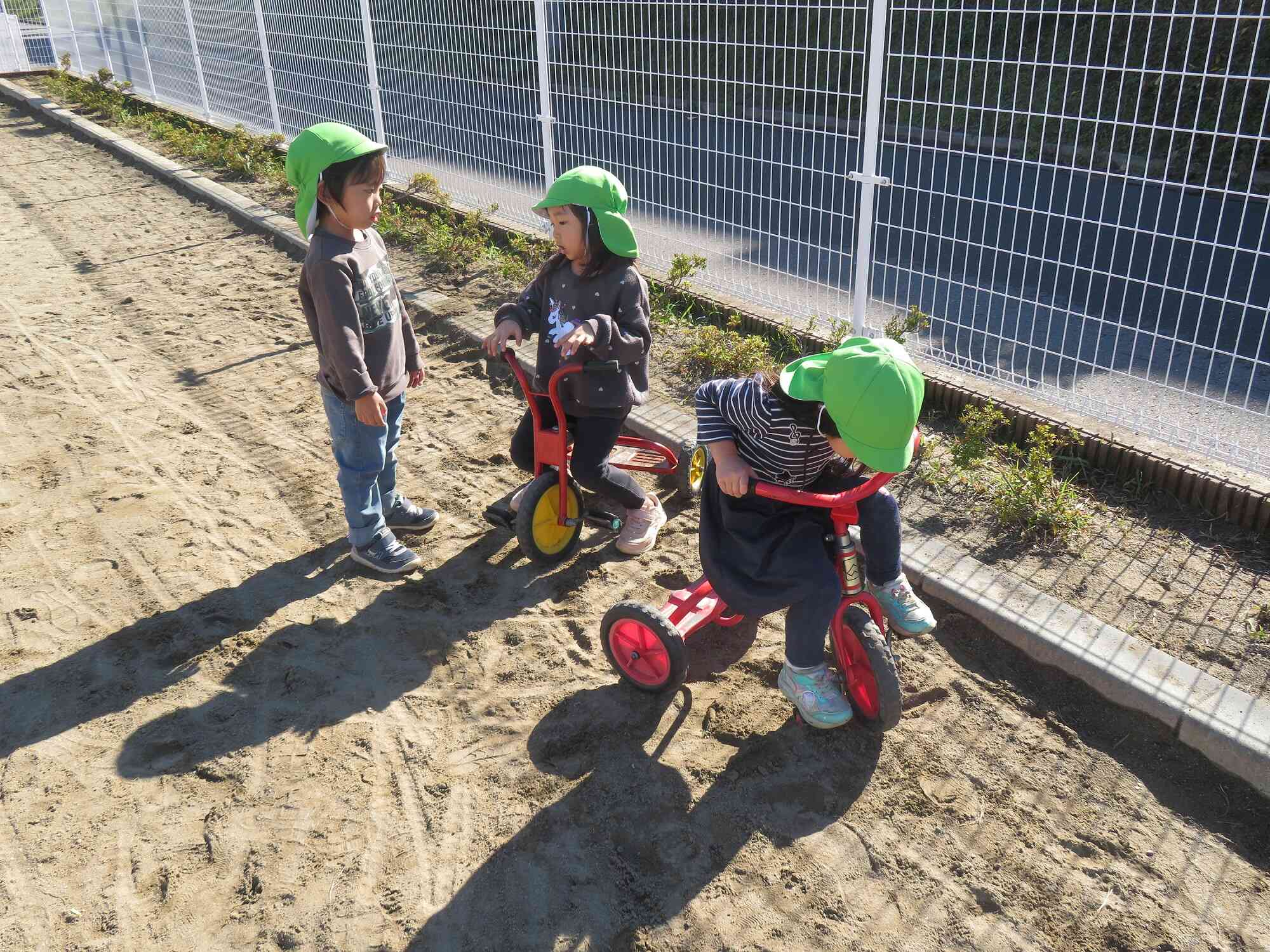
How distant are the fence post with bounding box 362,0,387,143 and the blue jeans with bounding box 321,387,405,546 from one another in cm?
591

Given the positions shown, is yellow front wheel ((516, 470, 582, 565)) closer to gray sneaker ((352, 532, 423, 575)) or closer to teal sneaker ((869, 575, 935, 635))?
gray sneaker ((352, 532, 423, 575))

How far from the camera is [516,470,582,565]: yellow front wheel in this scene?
11.8 feet

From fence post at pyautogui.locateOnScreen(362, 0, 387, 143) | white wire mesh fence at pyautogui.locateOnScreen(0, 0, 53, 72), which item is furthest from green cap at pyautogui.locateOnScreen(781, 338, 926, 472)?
white wire mesh fence at pyautogui.locateOnScreen(0, 0, 53, 72)

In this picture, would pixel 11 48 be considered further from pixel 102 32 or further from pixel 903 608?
pixel 903 608

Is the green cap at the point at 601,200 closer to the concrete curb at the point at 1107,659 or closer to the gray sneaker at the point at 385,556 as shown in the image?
the gray sneaker at the point at 385,556

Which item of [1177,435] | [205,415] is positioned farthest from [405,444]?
[1177,435]

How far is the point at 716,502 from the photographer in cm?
297

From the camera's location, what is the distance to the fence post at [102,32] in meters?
15.6

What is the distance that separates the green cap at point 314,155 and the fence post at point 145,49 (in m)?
13.1

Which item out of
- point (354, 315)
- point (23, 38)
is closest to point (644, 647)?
point (354, 315)

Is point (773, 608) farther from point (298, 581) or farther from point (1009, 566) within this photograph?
point (298, 581)

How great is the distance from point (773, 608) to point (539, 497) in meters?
1.11

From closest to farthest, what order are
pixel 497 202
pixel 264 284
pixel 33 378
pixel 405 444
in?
pixel 405 444
pixel 33 378
pixel 264 284
pixel 497 202

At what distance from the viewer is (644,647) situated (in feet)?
10.0
